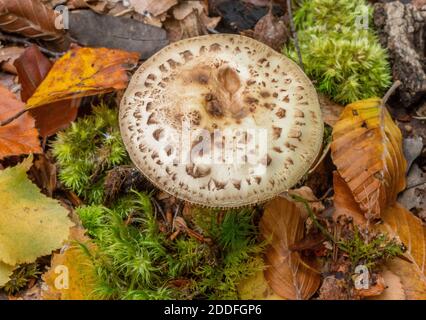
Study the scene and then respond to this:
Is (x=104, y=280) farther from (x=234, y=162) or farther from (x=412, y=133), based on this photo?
(x=412, y=133)

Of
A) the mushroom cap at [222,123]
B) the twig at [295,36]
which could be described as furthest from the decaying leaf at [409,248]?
the twig at [295,36]

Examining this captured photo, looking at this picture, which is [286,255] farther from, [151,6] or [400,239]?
[151,6]

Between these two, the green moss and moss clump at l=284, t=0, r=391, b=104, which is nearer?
the green moss

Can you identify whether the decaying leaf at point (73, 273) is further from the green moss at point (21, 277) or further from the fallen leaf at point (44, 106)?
the fallen leaf at point (44, 106)

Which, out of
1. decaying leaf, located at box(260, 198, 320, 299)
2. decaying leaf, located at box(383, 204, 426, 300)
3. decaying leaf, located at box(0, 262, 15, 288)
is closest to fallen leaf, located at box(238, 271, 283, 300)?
decaying leaf, located at box(260, 198, 320, 299)

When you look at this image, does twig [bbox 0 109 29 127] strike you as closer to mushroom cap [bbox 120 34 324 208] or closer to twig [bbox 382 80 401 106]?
mushroom cap [bbox 120 34 324 208]

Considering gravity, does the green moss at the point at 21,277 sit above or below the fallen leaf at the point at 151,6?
below
